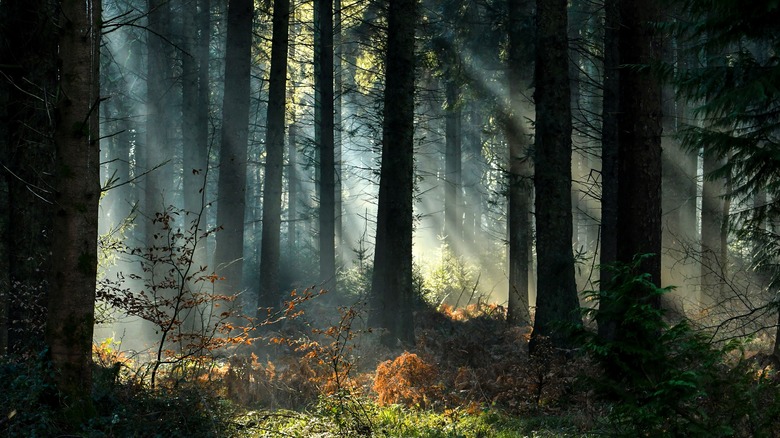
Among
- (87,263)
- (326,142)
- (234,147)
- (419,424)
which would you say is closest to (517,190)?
(326,142)

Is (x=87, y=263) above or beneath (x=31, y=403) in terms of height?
above

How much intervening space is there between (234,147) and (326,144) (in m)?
8.21

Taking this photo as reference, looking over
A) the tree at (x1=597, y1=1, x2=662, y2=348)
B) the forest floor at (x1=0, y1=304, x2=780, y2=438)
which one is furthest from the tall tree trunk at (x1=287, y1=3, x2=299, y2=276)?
the tree at (x1=597, y1=1, x2=662, y2=348)

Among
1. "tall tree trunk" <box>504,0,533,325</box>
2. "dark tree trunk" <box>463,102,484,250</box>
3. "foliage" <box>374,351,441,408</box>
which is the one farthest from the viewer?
"dark tree trunk" <box>463,102,484,250</box>

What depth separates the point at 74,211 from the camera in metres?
6.32

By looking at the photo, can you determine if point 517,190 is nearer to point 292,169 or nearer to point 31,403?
point 31,403

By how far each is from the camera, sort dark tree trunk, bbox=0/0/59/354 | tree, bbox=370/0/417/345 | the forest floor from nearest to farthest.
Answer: the forest floor → dark tree trunk, bbox=0/0/59/354 → tree, bbox=370/0/417/345

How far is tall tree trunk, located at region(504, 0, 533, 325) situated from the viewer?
59.9ft

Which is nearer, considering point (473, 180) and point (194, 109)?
point (194, 109)

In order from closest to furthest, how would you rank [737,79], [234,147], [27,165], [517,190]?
[737,79] → [27,165] → [234,147] → [517,190]

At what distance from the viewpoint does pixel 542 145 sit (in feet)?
37.9

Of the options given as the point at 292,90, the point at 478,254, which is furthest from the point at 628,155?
the point at 478,254

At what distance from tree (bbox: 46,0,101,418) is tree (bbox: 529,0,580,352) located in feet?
24.2

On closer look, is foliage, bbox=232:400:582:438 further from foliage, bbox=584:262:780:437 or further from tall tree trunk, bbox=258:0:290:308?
tall tree trunk, bbox=258:0:290:308
